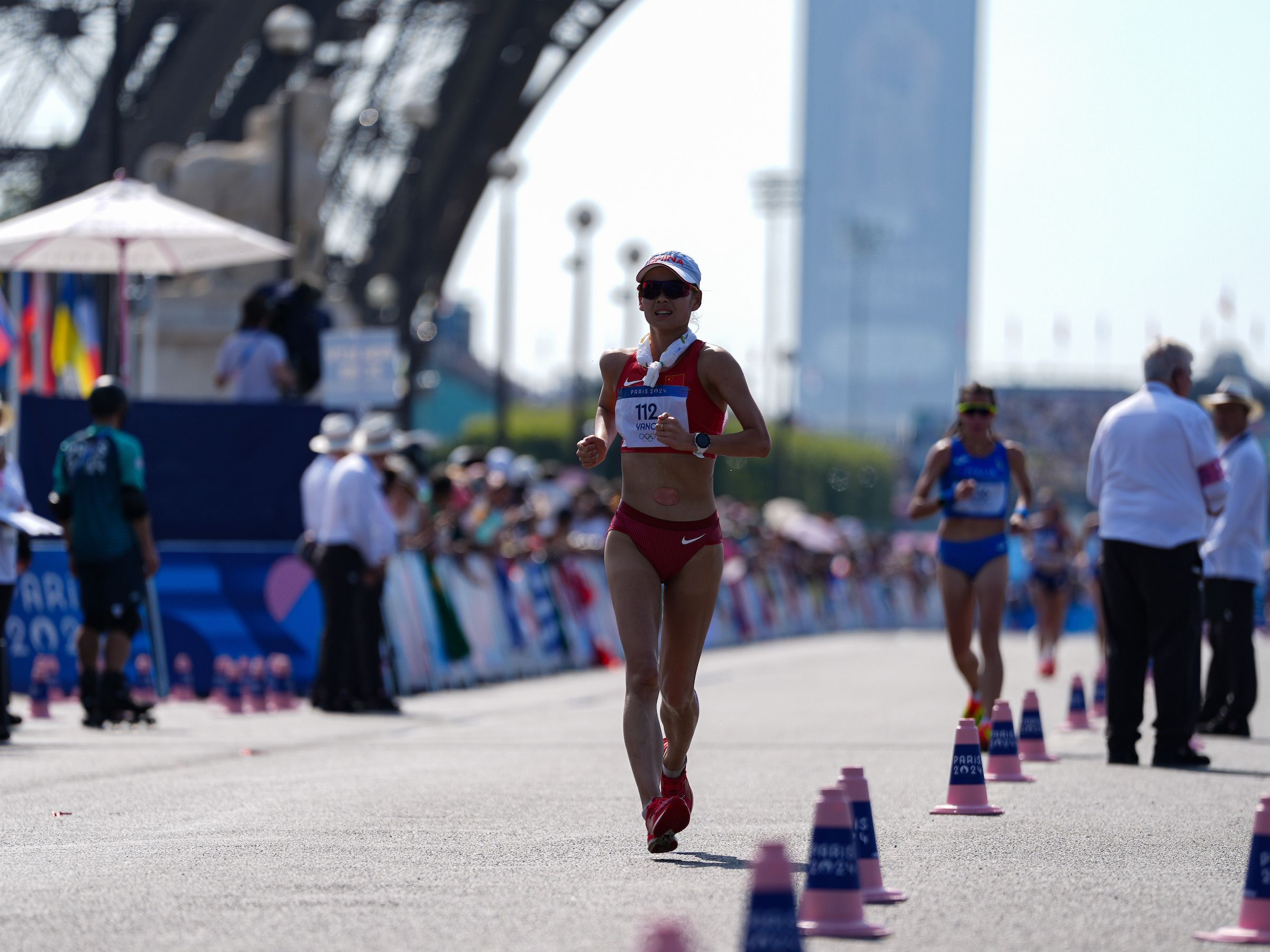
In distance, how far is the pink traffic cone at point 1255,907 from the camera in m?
5.78

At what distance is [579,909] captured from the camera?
6.16 m

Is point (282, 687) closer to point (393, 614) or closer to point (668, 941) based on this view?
point (393, 614)

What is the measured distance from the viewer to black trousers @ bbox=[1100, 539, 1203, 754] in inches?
440

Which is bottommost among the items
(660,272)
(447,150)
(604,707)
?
(604,707)

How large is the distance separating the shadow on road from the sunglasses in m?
1.83

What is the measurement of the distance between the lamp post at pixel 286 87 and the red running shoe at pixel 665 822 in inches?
682

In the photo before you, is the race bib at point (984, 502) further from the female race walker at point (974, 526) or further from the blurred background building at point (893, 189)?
the blurred background building at point (893, 189)

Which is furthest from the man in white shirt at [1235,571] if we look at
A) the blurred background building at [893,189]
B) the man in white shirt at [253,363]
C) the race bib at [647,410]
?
the blurred background building at [893,189]

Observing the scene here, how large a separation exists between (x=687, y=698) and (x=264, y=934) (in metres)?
2.29

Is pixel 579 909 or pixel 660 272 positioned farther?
pixel 660 272

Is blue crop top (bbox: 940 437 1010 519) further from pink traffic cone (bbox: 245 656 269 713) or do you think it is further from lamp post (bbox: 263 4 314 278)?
lamp post (bbox: 263 4 314 278)

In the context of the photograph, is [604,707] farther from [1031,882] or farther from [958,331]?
[958,331]

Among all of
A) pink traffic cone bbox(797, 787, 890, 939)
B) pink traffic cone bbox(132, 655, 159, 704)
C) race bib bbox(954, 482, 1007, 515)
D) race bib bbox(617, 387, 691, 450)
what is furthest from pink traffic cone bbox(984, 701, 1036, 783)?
pink traffic cone bbox(132, 655, 159, 704)

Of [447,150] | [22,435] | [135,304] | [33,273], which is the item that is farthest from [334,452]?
[447,150]
